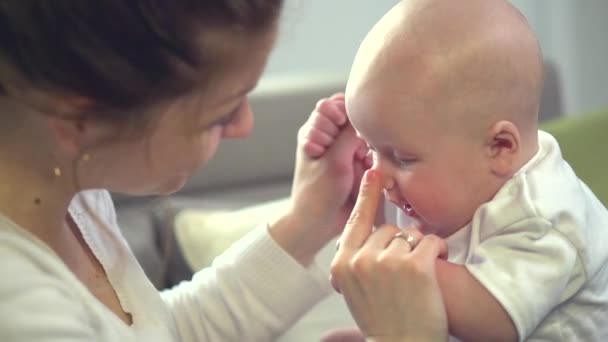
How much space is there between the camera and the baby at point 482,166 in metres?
0.79

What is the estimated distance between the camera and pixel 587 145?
5.43ft

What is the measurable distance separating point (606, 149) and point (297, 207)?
87cm

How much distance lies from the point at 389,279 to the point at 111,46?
340 millimetres

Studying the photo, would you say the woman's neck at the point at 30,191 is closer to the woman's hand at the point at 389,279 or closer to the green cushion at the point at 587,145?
the woman's hand at the point at 389,279

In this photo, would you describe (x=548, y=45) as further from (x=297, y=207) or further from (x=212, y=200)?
(x=297, y=207)

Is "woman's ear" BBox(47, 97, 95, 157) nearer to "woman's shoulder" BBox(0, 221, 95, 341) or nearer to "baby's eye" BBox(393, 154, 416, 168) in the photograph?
"woman's shoulder" BBox(0, 221, 95, 341)

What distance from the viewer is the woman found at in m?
0.57

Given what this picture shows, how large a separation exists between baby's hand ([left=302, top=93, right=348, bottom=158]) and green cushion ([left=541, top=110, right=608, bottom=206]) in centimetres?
75

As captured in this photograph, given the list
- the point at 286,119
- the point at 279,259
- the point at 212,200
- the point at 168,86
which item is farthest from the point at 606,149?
the point at 168,86

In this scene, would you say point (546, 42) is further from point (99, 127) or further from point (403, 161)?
point (99, 127)

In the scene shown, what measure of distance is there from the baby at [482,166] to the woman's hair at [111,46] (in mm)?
262

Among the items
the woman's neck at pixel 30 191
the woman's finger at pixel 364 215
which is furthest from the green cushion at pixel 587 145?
the woman's neck at pixel 30 191

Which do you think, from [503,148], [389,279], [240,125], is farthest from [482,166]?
[240,125]

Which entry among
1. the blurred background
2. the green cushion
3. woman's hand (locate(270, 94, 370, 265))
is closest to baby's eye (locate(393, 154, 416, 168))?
woman's hand (locate(270, 94, 370, 265))
